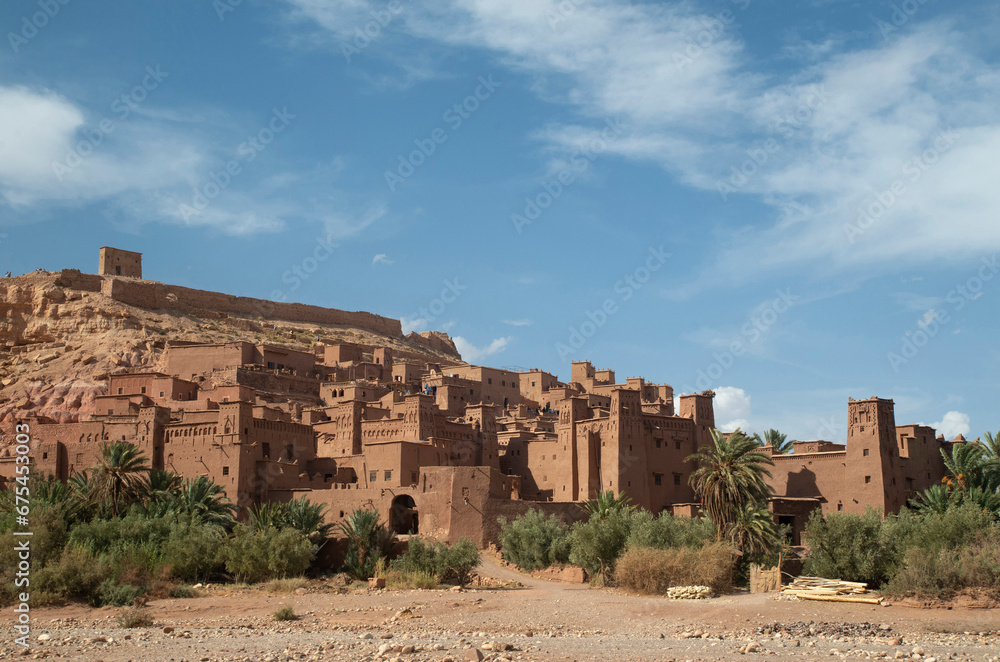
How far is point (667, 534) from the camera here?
121ft

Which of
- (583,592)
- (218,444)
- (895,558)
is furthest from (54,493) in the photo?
(895,558)

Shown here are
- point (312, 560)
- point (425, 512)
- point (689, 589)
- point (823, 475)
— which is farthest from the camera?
point (823, 475)

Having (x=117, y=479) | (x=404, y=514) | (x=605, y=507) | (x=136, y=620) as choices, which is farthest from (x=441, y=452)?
(x=136, y=620)

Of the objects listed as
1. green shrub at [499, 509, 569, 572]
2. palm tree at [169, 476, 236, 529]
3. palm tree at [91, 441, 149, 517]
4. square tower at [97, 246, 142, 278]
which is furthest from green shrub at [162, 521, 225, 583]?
square tower at [97, 246, 142, 278]

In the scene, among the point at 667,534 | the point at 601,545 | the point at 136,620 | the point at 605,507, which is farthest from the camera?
the point at 605,507

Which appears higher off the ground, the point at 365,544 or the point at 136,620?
the point at 365,544

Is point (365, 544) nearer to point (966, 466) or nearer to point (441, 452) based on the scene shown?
point (441, 452)

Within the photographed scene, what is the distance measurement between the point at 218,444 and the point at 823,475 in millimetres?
27129

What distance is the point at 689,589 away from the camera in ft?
106

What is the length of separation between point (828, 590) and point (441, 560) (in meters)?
13.6

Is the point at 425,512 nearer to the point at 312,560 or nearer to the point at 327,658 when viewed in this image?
the point at 312,560

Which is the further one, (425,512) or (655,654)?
(425,512)

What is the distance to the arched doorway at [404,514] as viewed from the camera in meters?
45.5

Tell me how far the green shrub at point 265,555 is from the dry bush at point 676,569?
1238 cm
